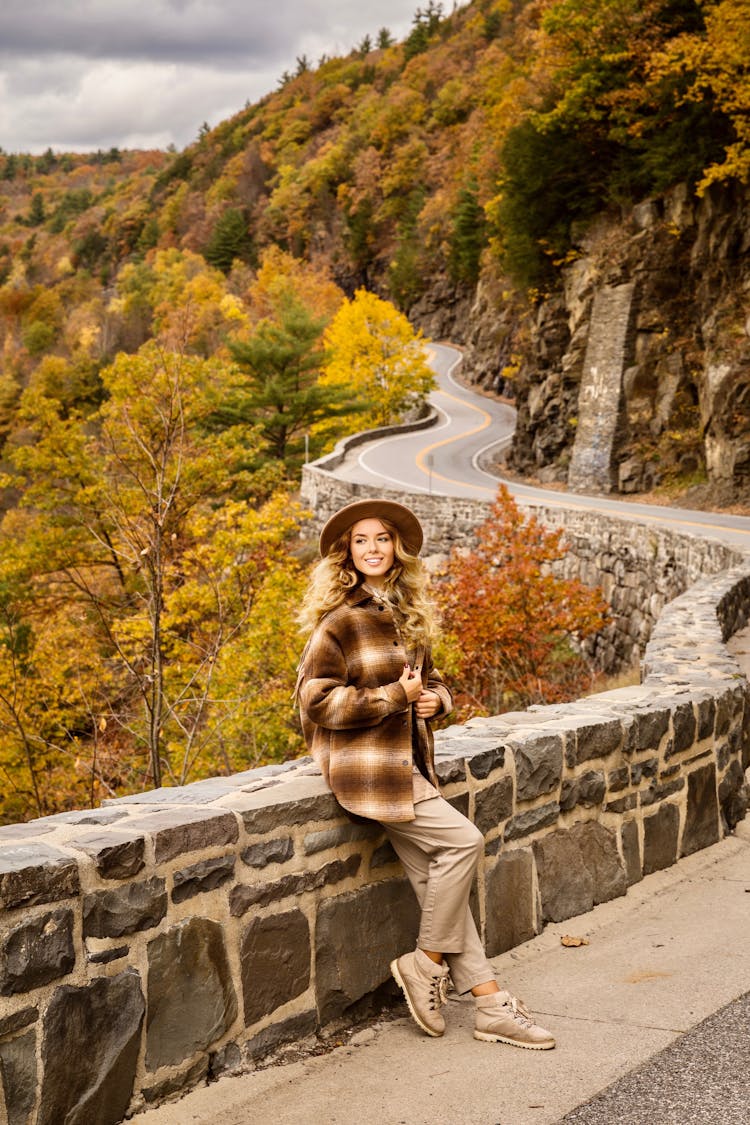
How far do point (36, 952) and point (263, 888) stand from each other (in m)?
0.85

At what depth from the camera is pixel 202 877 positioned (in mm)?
3328

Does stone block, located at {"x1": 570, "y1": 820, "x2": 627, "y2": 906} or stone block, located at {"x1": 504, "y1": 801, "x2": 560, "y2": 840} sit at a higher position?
stone block, located at {"x1": 504, "y1": 801, "x2": 560, "y2": 840}

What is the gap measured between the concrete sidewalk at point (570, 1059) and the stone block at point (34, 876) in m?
0.76

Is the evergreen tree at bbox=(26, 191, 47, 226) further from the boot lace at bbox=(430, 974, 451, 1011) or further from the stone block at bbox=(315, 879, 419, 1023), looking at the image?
the boot lace at bbox=(430, 974, 451, 1011)

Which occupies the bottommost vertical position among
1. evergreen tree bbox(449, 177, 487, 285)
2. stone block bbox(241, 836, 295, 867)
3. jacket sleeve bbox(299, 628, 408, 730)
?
stone block bbox(241, 836, 295, 867)

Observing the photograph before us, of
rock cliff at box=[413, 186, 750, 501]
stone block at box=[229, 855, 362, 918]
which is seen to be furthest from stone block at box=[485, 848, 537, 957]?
rock cliff at box=[413, 186, 750, 501]

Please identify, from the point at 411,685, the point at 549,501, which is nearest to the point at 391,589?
the point at 411,685

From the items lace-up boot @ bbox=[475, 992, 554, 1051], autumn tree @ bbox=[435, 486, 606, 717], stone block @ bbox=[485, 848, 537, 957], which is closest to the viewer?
lace-up boot @ bbox=[475, 992, 554, 1051]

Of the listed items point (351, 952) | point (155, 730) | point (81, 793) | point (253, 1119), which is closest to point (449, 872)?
point (351, 952)

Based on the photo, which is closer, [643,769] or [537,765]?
[537,765]

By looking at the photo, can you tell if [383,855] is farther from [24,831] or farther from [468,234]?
[468,234]

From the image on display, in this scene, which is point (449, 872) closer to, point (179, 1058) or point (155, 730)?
point (179, 1058)

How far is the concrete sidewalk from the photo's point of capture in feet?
10.4

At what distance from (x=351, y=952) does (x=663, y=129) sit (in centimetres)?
3216
